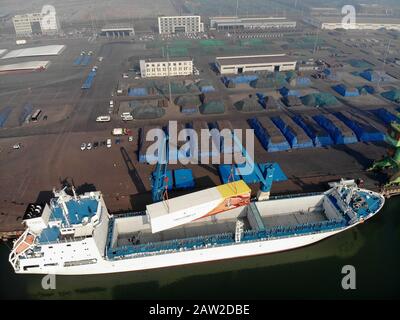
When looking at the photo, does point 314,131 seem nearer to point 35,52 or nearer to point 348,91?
point 348,91

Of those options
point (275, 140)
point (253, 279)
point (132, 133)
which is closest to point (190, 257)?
point (253, 279)

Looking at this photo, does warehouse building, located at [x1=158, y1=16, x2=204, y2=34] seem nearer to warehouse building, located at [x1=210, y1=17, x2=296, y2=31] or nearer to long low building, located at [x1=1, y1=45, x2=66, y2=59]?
warehouse building, located at [x1=210, y1=17, x2=296, y2=31]

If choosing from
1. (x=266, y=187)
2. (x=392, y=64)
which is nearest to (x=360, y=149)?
(x=266, y=187)

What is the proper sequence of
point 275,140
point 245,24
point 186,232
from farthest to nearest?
point 245,24
point 275,140
point 186,232

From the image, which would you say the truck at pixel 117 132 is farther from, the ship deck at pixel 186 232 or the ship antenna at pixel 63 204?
the ship antenna at pixel 63 204

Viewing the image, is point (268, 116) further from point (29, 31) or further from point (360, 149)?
point (29, 31)

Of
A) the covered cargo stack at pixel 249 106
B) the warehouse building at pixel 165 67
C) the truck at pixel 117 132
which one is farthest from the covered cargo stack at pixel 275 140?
the warehouse building at pixel 165 67

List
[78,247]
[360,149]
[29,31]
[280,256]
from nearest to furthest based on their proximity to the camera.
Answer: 1. [78,247]
2. [280,256]
3. [360,149]
4. [29,31]
